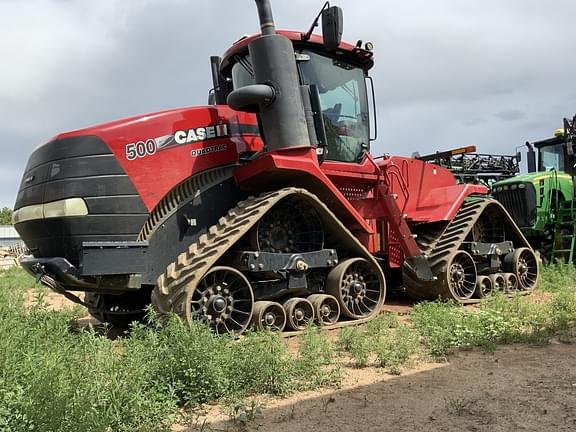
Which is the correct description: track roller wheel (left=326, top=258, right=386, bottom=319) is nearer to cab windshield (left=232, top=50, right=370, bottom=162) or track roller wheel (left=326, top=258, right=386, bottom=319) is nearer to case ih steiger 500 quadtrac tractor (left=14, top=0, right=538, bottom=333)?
case ih steiger 500 quadtrac tractor (left=14, top=0, right=538, bottom=333)

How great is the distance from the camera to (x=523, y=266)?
9.39 meters

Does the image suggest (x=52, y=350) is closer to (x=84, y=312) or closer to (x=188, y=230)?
(x=188, y=230)

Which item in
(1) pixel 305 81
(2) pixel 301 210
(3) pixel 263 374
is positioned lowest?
(3) pixel 263 374

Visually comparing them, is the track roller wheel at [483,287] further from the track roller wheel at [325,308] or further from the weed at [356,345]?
the weed at [356,345]

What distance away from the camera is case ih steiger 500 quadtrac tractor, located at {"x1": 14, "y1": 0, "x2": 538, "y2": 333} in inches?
205

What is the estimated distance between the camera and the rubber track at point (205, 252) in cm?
500

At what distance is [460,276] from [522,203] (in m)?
5.39

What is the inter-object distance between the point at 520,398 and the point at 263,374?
5.68 ft

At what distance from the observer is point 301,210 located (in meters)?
6.39

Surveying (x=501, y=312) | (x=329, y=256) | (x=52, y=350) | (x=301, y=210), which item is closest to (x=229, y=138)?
(x=301, y=210)

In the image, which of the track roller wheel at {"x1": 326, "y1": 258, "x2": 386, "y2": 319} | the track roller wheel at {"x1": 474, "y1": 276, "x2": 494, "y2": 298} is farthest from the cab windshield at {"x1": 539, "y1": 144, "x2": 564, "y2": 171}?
the track roller wheel at {"x1": 326, "y1": 258, "x2": 386, "y2": 319}

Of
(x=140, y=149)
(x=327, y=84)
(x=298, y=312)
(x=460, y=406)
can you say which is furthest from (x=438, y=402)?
(x=327, y=84)

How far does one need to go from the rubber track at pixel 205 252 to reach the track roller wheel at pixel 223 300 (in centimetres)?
15

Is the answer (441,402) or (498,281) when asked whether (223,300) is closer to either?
(441,402)
